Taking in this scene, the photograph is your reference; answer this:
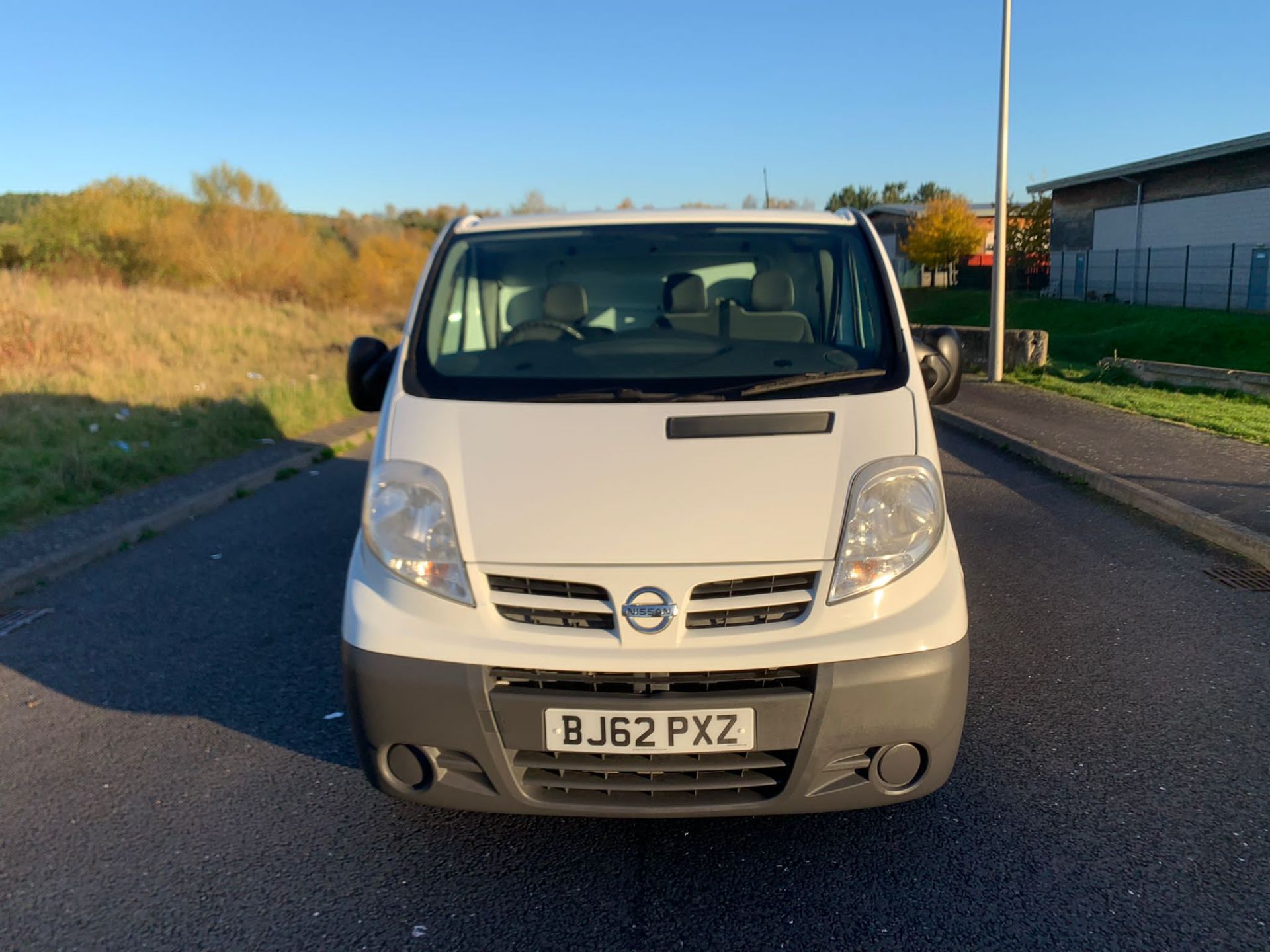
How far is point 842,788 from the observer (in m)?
2.80

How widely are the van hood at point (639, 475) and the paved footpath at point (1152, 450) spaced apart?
15.1ft

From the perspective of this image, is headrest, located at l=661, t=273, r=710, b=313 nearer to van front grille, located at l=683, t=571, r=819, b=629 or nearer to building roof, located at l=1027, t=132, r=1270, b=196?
van front grille, located at l=683, t=571, r=819, b=629

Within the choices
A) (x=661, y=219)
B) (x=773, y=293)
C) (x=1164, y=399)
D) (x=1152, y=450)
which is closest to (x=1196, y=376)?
(x=1164, y=399)

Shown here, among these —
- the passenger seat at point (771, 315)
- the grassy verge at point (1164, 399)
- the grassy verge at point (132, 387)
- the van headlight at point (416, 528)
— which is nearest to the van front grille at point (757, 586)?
the van headlight at point (416, 528)

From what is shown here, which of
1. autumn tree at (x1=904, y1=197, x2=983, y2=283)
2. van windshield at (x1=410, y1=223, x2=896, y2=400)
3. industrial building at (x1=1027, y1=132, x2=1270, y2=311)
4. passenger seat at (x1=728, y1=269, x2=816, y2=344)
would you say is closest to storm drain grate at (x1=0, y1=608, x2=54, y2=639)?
van windshield at (x1=410, y1=223, x2=896, y2=400)

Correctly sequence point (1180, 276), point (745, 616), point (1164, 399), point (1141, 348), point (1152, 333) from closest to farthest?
point (745, 616), point (1164, 399), point (1141, 348), point (1152, 333), point (1180, 276)

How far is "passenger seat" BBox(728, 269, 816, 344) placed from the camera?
3846 millimetres

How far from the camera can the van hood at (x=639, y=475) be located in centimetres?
281

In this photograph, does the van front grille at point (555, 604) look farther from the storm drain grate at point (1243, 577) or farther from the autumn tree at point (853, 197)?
the autumn tree at point (853, 197)

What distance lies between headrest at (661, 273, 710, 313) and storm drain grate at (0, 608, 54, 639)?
3.90m

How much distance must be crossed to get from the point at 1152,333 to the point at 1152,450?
17.1 meters

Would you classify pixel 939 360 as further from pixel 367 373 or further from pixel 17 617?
pixel 17 617

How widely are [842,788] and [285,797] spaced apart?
188 cm

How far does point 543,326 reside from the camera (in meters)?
4.01
